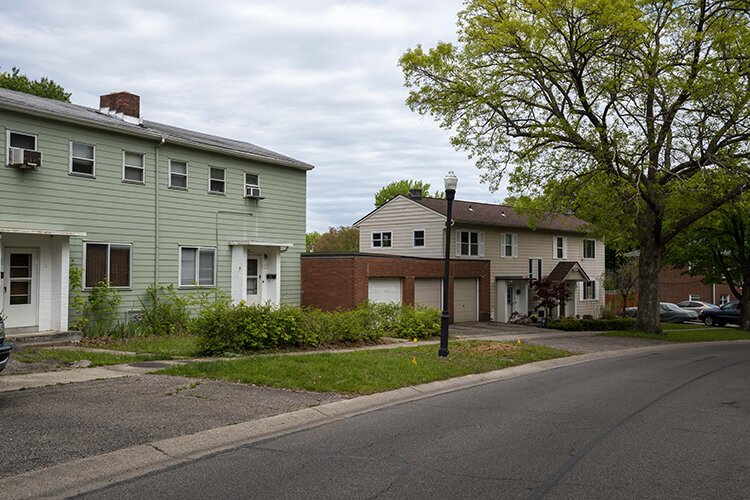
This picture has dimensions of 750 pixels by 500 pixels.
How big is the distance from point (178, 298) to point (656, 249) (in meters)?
18.8

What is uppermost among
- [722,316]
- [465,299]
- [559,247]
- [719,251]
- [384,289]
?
[559,247]

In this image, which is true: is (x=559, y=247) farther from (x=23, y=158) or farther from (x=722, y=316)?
(x=23, y=158)

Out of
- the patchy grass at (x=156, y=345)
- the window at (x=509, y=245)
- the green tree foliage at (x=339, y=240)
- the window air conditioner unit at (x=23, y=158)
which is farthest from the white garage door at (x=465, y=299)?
the green tree foliage at (x=339, y=240)

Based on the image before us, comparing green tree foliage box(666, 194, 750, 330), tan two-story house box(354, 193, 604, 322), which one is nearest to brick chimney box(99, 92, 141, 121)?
tan two-story house box(354, 193, 604, 322)

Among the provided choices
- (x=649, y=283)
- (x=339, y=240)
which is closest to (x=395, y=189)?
(x=339, y=240)

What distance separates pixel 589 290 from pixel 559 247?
4794 mm

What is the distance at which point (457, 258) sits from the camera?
35.0 meters

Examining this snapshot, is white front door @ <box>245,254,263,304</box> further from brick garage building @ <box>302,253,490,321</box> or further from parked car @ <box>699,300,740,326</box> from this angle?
parked car @ <box>699,300,740,326</box>

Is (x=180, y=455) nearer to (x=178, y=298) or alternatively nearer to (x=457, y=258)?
(x=178, y=298)

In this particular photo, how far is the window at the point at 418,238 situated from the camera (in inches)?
1435

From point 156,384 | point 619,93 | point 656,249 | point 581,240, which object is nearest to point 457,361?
point 156,384

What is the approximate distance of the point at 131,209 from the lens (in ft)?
67.6

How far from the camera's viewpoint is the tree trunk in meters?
28.0

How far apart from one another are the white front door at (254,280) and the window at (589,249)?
26.7 metres
